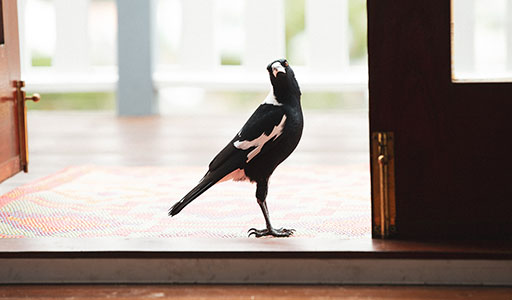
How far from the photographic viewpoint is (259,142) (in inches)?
99.6

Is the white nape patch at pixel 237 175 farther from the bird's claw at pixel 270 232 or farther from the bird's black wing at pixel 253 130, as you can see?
the bird's claw at pixel 270 232

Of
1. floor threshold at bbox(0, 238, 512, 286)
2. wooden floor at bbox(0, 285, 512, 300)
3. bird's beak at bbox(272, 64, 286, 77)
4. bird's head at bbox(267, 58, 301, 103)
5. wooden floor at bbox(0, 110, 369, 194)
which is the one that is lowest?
wooden floor at bbox(0, 285, 512, 300)

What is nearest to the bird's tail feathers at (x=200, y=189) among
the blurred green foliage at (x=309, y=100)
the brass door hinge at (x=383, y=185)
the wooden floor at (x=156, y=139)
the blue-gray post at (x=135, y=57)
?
the brass door hinge at (x=383, y=185)

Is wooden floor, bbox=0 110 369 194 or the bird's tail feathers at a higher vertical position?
the bird's tail feathers

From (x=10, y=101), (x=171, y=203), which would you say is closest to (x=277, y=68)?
(x=171, y=203)

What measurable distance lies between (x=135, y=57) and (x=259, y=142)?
4.46 meters

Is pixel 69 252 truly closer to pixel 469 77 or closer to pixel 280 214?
pixel 280 214

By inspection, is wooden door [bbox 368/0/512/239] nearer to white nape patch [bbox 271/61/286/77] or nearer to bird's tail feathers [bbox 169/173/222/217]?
white nape patch [bbox 271/61/286/77]

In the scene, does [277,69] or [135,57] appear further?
[135,57]

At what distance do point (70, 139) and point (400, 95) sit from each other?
3348 mm

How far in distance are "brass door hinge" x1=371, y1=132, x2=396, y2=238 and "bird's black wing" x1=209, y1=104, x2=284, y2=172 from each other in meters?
0.30

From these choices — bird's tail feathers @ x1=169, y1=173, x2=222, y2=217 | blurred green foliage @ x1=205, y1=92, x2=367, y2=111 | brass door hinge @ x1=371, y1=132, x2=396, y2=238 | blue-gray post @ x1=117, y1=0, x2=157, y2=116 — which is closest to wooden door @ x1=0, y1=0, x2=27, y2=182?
bird's tail feathers @ x1=169, y1=173, x2=222, y2=217

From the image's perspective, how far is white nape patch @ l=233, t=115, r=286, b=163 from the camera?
8.25 ft

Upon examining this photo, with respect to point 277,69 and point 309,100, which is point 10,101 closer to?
point 277,69
